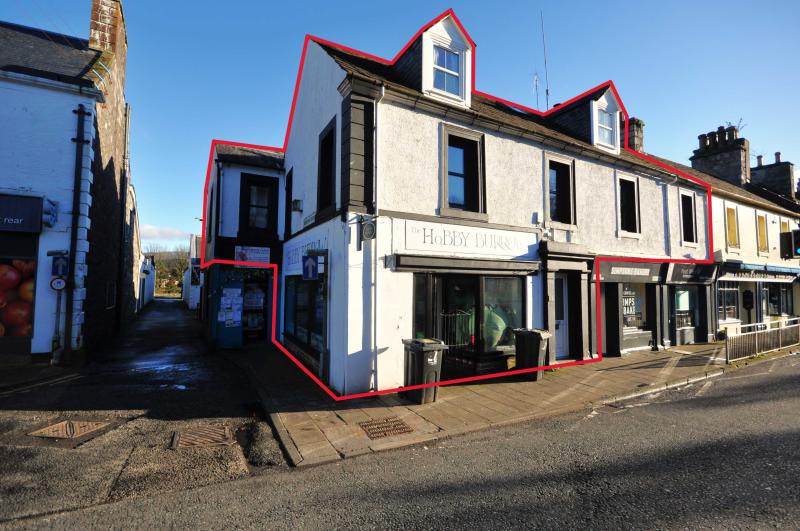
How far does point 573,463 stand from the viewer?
15.6 ft

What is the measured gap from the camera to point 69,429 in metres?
5.65

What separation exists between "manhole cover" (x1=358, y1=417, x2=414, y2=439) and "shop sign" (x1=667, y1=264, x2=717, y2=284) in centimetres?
1149

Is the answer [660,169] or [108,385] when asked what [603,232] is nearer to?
[660,169]

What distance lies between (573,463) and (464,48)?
8.93 meters

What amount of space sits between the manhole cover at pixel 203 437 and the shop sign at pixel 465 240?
4523 millimetres

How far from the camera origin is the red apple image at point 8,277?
9.25 m

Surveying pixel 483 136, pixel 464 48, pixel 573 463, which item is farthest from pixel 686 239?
pixel 573 463

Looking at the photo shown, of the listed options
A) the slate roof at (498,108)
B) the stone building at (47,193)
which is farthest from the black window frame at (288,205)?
the stone building at (47,193)

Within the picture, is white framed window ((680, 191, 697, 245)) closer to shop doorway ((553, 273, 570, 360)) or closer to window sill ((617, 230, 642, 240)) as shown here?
window sill ((617, 230, 642, 240))

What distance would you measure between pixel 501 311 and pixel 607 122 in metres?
7.94

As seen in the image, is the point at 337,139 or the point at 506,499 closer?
the point at 506,499

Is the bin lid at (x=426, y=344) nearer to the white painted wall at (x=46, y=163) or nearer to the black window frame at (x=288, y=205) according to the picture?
the black window frame at (x=288, y=205)

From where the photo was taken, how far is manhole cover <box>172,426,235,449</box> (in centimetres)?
527

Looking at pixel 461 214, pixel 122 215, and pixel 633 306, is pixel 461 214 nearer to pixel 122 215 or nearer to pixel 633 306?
pixel 633 306
